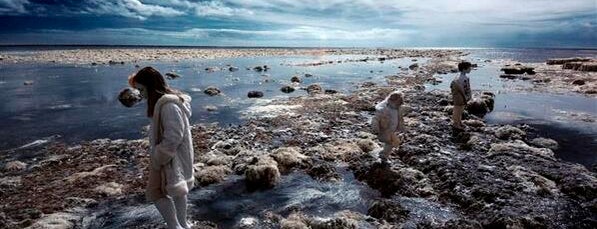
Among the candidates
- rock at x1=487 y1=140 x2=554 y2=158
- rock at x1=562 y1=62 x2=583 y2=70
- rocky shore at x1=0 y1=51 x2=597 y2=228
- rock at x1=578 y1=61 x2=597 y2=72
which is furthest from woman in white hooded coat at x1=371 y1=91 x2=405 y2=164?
rock at x1=562 y1=62 x2=583 y2=70

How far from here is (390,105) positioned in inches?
438

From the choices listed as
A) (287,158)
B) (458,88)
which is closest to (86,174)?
(287,158)

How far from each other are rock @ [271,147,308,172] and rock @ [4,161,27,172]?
274 inches

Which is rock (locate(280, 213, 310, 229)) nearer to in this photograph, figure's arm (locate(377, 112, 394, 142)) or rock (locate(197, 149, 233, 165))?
figure's arm (locate(377, 112, 394, 142))

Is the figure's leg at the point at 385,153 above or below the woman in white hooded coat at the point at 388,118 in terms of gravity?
below

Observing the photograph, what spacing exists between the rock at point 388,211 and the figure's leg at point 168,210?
4.21 metres

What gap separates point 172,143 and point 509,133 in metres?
13.6

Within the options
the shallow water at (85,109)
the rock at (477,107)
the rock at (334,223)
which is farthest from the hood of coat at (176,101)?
the rock at (477,107)

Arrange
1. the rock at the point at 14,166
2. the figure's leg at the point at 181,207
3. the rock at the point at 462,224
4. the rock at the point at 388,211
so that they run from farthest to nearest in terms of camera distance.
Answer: the rock at the point at 14,166 < the rock at the point at 388,211 < the rock at the point at 462,224 < the figure's leg at the point at 181,207

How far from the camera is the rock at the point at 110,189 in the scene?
10.1 m

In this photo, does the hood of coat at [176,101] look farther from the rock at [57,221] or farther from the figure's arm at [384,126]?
the figure's arm at [384,126]

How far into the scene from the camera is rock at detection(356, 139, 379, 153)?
1375cm

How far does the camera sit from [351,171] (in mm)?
11844

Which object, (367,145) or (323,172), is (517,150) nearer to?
(367,145)
